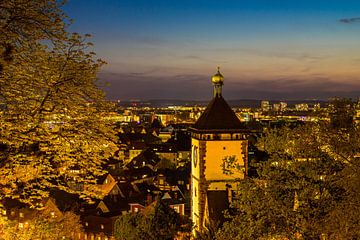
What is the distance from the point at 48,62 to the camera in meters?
13.0

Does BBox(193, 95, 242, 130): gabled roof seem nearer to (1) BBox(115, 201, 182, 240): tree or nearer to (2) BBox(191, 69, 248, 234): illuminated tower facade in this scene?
(2) BBox(191, 69, 248, 234): illuminated tower facade

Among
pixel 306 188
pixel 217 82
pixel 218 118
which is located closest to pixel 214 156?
pixel 218 118

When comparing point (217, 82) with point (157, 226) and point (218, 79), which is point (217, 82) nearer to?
point (218, 79)

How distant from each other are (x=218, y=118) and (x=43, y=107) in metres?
17.2

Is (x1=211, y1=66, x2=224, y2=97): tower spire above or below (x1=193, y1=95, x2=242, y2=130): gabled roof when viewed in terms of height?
above

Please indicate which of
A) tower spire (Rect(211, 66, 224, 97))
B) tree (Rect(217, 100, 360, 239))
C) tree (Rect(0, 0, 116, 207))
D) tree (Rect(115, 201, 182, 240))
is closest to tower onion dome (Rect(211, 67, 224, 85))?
tower spire (Rect(211, 66, 224, 97))

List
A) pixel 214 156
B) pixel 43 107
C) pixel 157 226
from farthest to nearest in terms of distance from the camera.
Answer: pixel 157 226 < pixel 214 156 < pixel 43 107

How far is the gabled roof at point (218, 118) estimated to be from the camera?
28438mm

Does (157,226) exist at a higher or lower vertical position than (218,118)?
lower

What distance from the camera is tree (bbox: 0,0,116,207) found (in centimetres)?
1229

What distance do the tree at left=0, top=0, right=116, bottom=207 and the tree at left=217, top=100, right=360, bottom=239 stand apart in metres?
5.32

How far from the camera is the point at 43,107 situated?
519 inches

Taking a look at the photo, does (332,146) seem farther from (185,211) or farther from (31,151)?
(185,211)

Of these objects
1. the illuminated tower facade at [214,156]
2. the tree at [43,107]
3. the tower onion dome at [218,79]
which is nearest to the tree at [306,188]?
the tree at [43,107]
